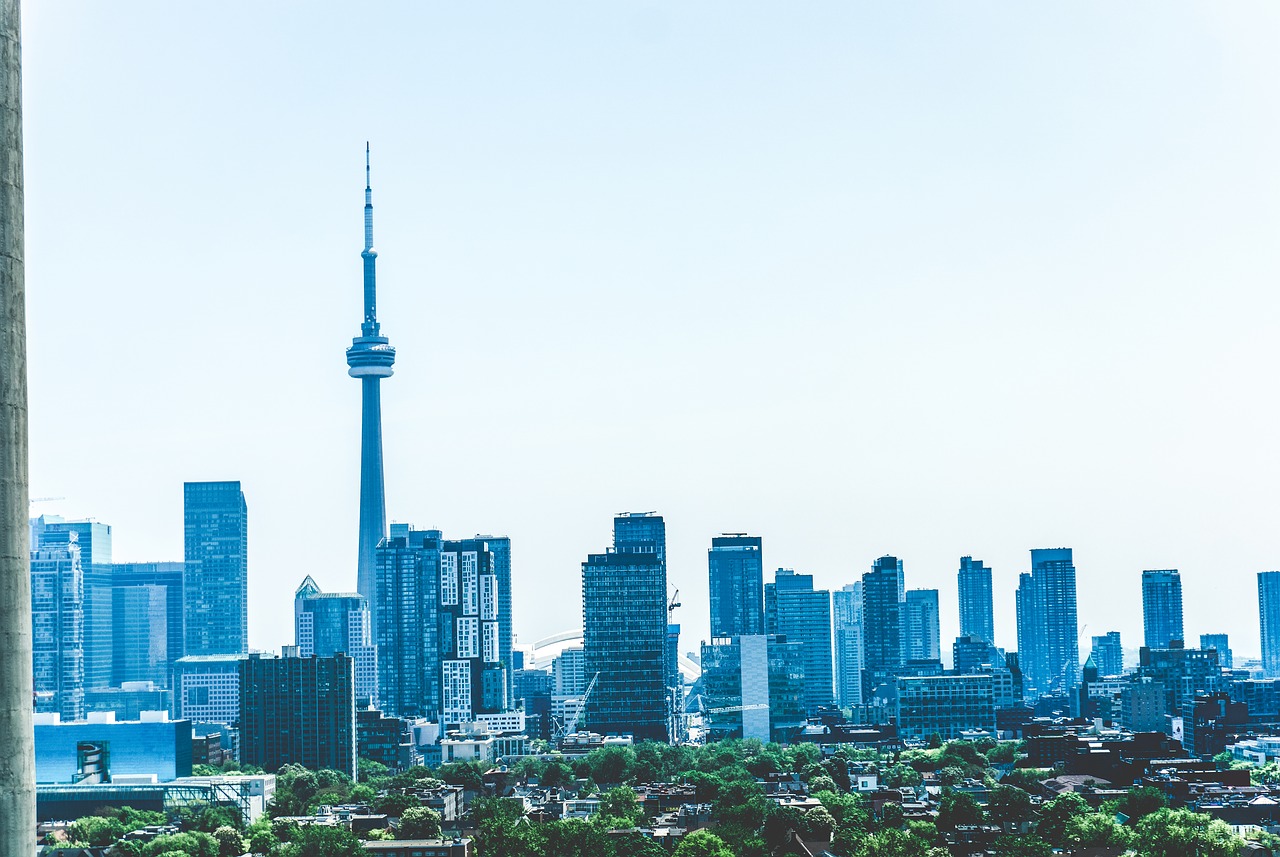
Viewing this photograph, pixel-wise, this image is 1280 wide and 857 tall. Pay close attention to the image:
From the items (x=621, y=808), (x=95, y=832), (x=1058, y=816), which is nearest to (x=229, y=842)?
(x=95, y=832)

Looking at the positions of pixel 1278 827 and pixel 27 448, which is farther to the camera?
pixel 1278 827

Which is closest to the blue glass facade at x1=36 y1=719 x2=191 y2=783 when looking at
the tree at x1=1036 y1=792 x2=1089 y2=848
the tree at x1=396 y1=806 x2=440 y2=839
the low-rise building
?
the tree at x1=396 y1=806 x2=440 y2=839

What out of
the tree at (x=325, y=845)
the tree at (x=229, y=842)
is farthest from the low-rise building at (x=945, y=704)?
the tree at (x=325, y=845)

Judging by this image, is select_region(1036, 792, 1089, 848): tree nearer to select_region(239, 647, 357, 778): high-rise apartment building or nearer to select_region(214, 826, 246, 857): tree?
select_region(214, 826, 246, 857): tree

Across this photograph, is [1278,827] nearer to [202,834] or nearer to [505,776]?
[202,834]

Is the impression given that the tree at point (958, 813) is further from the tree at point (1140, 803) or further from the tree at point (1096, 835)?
the tree at point (1096, 835)

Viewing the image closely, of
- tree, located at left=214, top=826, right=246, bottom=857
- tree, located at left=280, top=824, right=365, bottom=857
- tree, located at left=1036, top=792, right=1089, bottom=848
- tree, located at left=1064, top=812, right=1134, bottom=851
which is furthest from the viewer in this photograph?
tree, located at left=214, top=826, right=246, bottom=857

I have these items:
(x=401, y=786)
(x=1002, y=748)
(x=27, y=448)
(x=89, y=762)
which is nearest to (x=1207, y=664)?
(x=1002, y=748)
